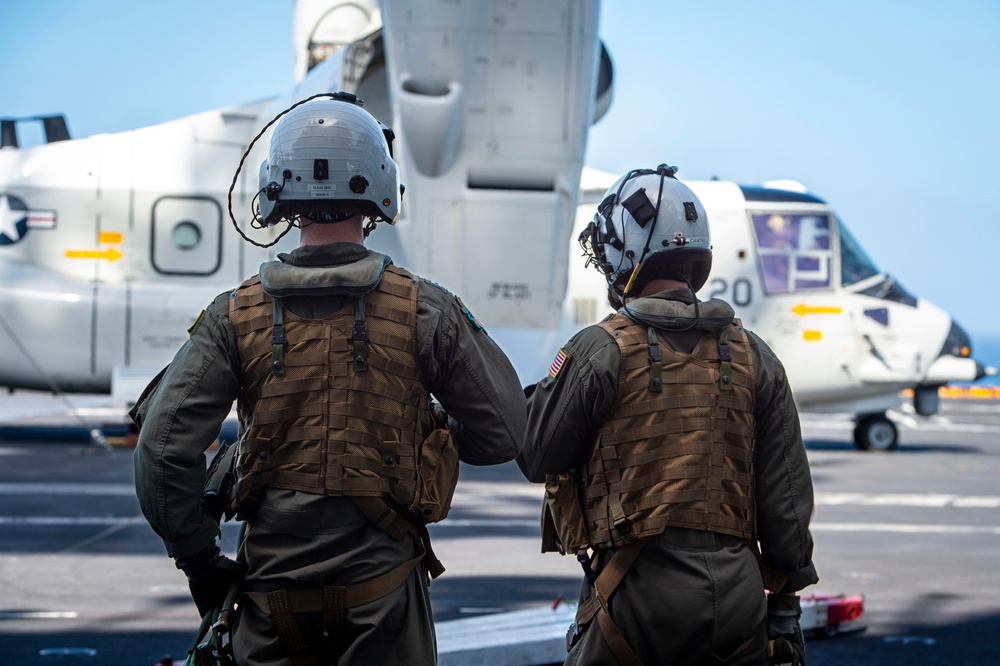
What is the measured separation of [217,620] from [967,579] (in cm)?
670

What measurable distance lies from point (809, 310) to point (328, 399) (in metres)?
12.8

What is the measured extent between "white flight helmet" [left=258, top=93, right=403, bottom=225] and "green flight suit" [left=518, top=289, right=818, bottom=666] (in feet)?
2.49

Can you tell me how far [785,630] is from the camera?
343 centimetres

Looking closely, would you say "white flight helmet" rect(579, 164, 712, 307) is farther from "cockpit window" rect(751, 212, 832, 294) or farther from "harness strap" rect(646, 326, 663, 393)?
"cockpit window" rect(751, 212, 832, 294)

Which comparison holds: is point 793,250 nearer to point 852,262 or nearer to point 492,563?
point 852,262

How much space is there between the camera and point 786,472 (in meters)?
3.42

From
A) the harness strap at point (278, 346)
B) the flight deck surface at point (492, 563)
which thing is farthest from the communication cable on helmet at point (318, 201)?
the flight deck surface at point (492, 563)

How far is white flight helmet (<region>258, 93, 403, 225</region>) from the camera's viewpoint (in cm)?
321

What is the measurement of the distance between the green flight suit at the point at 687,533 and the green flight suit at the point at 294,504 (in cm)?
29

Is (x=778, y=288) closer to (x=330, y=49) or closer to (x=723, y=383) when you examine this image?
(x=330, y=49)

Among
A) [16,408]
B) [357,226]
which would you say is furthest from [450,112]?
[16,408]

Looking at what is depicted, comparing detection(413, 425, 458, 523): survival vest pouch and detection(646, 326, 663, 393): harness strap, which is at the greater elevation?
detection(646, 326, 663, 393): harness strap

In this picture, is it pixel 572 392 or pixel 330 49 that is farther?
pixel 330 49

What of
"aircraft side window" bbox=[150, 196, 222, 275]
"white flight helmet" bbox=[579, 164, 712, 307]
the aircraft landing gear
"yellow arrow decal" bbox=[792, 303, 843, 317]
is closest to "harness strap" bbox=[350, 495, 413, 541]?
"white flight helmet" bbox=[579, 164, 712, 307]
